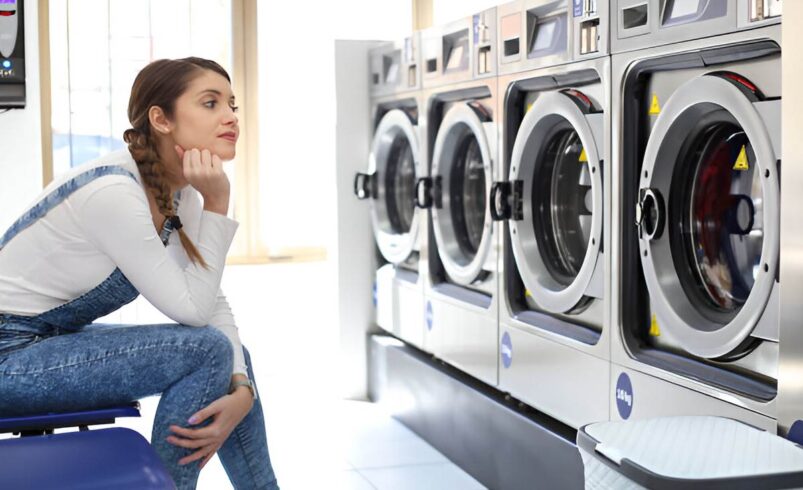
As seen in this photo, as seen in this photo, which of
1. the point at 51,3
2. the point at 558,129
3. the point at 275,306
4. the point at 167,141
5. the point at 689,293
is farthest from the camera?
the point at 275,306

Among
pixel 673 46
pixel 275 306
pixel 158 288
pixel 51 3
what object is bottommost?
pixel 275 306

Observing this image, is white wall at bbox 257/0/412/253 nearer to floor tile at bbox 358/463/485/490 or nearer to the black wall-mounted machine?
the black wall-mounted machine

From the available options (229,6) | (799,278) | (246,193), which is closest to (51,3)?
(229,6)

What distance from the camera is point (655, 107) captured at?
2268 millimetres

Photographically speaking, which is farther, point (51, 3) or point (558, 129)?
point (51, 3)

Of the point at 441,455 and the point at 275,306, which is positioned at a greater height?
the point at 275,306

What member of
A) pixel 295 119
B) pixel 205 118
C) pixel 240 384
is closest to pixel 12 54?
pixel 295 119

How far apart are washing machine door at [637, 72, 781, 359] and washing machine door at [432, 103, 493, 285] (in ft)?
3.74

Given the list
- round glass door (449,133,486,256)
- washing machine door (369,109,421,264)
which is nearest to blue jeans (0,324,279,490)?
round glass door (449,133,486,256)

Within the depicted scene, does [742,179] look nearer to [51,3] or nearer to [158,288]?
[158,288]

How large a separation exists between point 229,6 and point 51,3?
826 millimetres

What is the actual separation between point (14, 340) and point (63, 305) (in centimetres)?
10

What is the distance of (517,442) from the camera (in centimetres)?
277

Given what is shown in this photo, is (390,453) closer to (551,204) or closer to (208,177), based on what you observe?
(551,204)
